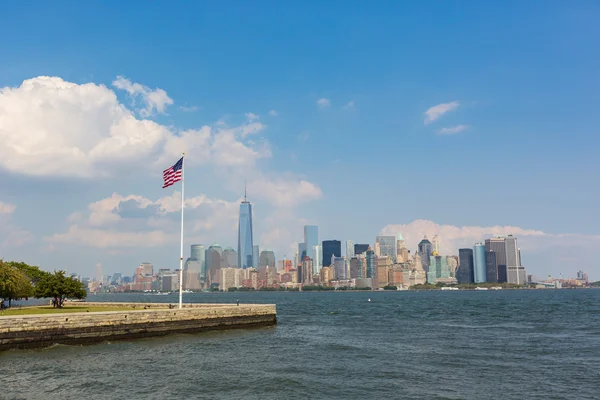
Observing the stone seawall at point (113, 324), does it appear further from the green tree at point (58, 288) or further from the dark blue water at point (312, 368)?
the green tree at point (58, 288)

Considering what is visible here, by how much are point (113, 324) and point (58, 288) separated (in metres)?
22.0

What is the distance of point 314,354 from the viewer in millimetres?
44062

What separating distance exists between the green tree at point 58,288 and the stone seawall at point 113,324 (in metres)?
19.2

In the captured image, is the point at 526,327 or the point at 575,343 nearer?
the point at 575,343

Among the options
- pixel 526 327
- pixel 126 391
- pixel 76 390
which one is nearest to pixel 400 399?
pixel 126 391

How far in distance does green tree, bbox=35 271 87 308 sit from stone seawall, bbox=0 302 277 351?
19.2 meters

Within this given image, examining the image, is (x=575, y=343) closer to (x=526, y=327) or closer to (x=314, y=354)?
(x=526, y=327)

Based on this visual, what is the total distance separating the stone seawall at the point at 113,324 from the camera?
139 feet

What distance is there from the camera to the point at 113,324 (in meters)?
49.3

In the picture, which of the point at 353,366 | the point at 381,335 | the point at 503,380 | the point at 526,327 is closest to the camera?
the point at 503,380

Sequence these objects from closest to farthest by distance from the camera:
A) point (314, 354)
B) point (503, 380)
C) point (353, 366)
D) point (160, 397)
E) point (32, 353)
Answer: point (160, 397), point (503, 380), point (353, 366), point (32, 353), point (314, 354)

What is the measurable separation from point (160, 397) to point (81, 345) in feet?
70.8

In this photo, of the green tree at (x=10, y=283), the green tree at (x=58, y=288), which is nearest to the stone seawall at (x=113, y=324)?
the green tree at (x=58, y=288)

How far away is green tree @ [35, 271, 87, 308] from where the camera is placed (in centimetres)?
6600
